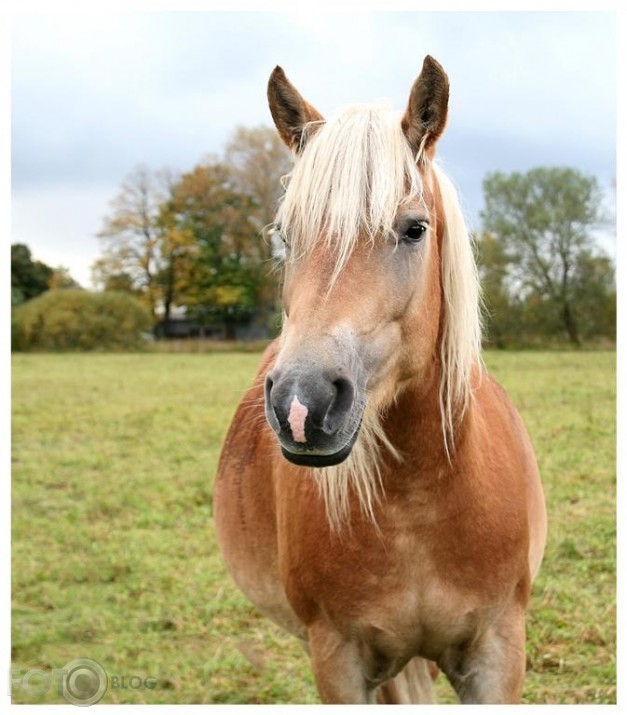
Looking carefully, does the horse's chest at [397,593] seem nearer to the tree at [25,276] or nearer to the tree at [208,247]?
the tree at [208,247]

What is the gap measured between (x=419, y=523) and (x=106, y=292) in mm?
27180

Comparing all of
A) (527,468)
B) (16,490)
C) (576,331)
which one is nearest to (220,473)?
(527,468)

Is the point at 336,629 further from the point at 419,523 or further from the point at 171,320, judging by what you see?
the point at 171,320

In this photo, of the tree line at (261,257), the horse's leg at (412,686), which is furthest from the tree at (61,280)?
Result: the horse's leg at (412,686)

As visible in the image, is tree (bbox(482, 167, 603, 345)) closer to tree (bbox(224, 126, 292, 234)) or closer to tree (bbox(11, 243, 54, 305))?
tree (bbox(224, 126, 292, 234))

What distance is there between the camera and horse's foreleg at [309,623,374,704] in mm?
2354

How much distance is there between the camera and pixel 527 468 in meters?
2.71

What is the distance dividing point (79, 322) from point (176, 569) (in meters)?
23.5

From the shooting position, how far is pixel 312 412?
1.58 metres

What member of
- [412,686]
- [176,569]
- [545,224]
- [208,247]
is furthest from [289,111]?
[208,247]

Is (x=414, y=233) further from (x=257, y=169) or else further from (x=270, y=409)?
(x=257, y=169)

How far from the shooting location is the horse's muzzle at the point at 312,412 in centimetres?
158

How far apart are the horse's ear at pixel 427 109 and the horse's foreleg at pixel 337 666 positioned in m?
1.50

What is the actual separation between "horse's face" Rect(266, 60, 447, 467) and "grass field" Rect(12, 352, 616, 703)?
2411 millimetres
